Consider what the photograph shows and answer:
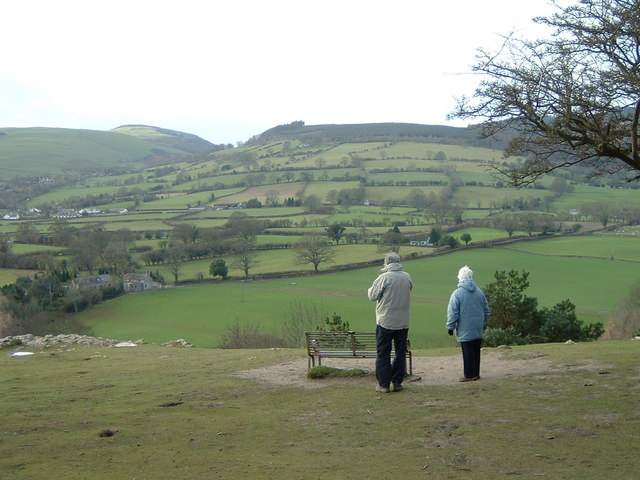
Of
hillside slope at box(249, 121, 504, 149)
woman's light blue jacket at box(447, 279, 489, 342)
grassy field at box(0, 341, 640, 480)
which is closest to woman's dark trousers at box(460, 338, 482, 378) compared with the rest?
woman's light blue jacket at box(447, 279, 489, 342)

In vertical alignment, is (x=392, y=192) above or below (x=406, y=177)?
below

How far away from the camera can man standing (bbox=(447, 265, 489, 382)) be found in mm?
11695

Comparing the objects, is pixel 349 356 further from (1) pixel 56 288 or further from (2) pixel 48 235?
(2) pixel 48 235

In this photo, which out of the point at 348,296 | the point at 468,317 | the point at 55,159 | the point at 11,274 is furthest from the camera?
the point at 55,159

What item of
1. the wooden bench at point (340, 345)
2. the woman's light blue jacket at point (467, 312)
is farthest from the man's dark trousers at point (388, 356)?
the wooden bench at point (340, 345)

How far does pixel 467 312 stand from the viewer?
38.6ft

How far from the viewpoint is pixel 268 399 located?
36.5ft

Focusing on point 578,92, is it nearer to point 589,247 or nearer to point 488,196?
point 589,247

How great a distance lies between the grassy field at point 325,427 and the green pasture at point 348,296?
77.6 feet

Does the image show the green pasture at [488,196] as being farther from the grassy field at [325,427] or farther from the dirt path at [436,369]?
the grassy field at [325,427]

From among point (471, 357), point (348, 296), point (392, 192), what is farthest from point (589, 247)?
point (471, 357)

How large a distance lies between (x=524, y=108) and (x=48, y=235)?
71.2m

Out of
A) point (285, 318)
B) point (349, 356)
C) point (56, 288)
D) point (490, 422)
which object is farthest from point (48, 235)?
point (490, 422)

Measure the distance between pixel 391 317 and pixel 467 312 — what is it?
5.57ft
